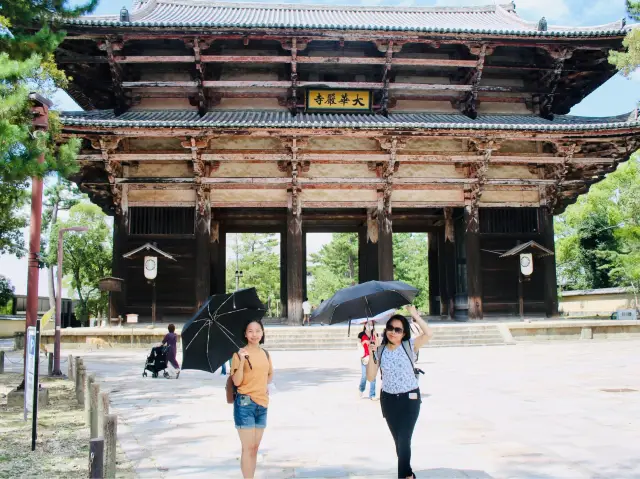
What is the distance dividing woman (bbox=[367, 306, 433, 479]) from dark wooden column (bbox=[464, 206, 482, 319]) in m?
15.6

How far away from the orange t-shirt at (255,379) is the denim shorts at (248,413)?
0.12ft

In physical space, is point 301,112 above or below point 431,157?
above

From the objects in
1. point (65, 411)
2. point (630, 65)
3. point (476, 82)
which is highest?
point (476, 82)

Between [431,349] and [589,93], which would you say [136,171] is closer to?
[431,349]

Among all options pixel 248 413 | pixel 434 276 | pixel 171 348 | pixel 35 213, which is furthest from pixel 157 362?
pixel 434 276

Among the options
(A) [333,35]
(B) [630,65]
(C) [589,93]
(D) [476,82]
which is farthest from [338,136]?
(C) [589,93]

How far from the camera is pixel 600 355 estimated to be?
15461 millimetres

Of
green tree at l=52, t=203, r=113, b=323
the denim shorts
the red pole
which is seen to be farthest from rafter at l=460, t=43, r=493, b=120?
green tree at l=52, t=203, r=113, b=323

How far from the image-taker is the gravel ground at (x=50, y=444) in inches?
233

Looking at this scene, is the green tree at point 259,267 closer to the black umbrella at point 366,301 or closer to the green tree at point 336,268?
the green tree at point 336,268

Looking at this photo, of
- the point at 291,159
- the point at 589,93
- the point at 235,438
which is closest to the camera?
the point at 235,438

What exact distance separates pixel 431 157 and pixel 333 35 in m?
5.26

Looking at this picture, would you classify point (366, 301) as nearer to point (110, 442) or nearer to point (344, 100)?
point (110, 442)

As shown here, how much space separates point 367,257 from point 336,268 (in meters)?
33.9
